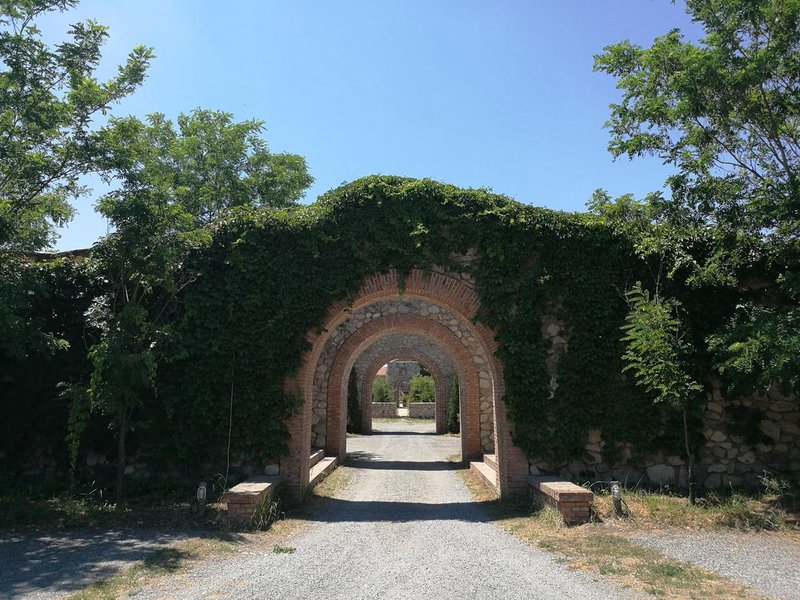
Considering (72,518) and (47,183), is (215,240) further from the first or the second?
(72,518)

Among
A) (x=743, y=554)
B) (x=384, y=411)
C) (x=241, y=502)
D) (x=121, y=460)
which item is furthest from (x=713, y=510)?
(x=384, y=411)

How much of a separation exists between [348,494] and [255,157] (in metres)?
14.3

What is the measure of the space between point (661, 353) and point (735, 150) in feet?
10.7

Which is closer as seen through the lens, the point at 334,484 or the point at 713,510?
the point at 713,510

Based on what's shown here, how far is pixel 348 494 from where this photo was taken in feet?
34.3

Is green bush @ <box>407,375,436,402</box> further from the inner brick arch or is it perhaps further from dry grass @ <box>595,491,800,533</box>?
dry grass @ <box>595,491,800,533</box>

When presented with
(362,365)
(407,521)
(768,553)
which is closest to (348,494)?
(407,521)

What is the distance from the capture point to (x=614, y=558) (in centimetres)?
566

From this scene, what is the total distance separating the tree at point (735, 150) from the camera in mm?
7164

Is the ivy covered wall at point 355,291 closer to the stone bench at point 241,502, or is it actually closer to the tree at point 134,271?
the tree at point 134,271

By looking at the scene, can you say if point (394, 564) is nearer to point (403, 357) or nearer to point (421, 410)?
point (403, 357)

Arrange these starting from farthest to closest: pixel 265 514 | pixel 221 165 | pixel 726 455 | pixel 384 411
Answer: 1. pixel 384 411
2. pixel 221 165
3. pixel 726 455
4. pixel 265 514

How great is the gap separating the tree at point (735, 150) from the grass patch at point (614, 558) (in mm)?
2833

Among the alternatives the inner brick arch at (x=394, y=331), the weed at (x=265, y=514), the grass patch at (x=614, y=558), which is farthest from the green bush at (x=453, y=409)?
the weed at (x=265, y=514)
